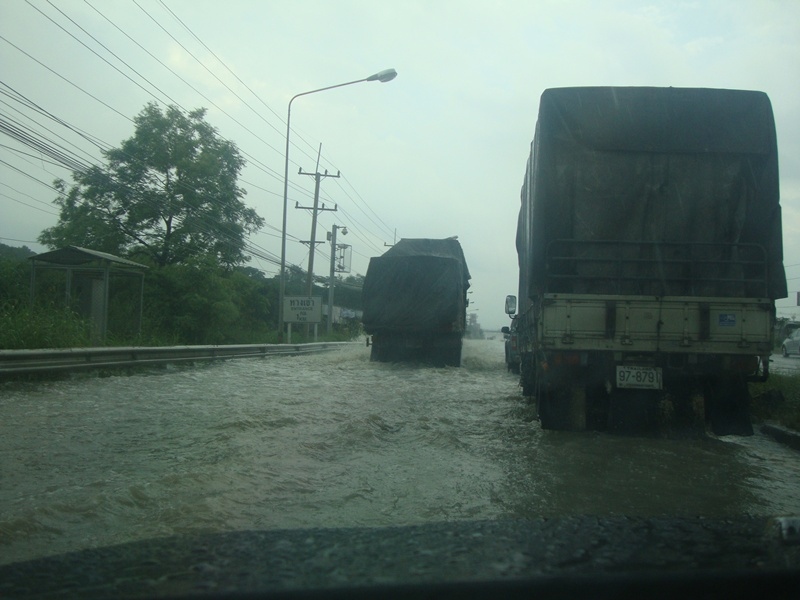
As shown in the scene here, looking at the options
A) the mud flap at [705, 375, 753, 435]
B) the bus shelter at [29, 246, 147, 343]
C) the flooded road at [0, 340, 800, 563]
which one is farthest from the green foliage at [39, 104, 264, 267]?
the mud flap at [705, 375, 753, 435]

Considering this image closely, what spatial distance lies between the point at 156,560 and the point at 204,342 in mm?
31094

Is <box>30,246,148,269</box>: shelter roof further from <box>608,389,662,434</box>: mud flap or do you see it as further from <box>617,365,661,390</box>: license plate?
<box>617,365,661,390</box>: license plate

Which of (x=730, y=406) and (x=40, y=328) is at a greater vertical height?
(x=40, y=328)

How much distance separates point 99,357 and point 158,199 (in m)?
25.8

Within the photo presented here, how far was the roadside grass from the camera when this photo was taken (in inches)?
378

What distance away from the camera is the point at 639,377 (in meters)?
7.78

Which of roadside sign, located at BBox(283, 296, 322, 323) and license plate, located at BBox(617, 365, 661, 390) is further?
roadside sign, located at BBox(283, 296, 322, 323)

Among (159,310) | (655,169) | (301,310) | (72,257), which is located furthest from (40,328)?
(301,310)

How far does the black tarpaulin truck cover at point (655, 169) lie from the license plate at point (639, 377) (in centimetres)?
128

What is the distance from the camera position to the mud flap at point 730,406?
795cm

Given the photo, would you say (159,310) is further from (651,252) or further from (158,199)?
(651,252)

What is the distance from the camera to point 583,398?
333 inches

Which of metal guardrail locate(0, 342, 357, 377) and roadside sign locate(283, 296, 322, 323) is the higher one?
roadside sign locate(283, 296, 322, 323)

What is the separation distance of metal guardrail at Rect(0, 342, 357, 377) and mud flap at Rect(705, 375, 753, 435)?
367 inches
